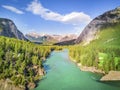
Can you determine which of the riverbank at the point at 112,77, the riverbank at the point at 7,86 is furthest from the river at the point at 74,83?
the riverbank at the point at 7,86

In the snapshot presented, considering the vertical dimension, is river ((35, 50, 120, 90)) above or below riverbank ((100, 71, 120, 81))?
below

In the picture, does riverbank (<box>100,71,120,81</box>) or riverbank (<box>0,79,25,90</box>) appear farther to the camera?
riverbank (<box>100,71,120,81</box>)

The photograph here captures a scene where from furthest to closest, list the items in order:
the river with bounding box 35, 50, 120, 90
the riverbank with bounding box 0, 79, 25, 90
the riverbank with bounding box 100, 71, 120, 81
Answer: the riverbank with bounding box 100, 71, 120, 81 → the river with bounding box 35, 50, 120, 90 → the riverbank with bounding box 0, 79, 25, 90

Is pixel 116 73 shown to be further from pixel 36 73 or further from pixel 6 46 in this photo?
pixel 6 46

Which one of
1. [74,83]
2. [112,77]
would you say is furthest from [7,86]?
[112,77]

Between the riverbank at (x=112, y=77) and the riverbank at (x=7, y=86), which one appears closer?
the riverbank at (x=7, y=86)

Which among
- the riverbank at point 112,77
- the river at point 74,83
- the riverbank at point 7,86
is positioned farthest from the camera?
the riverbank at point 112,77

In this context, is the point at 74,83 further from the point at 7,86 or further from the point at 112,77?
the point at 7,86

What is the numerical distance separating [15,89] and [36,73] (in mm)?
20530

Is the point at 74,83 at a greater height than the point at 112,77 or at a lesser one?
lesser

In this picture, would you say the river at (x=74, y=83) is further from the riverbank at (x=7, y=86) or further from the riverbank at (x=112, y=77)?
the riverbank at (x=7, y=86)

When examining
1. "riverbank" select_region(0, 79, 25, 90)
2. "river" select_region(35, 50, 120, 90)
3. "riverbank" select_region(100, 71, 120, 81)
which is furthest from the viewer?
"riverbank" select_region(100, 71, 120, 81)

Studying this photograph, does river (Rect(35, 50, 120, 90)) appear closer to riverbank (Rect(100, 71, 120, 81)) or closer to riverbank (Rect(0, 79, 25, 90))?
riverbank (Rect(100, 71, 120, 81))

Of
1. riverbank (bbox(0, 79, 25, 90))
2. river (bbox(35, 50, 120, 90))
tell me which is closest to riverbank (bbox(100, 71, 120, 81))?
river (bbox(35, 50, 120, 90))
